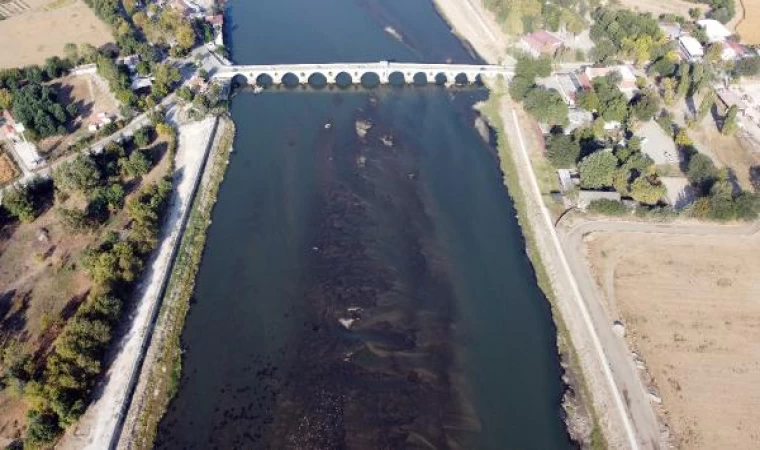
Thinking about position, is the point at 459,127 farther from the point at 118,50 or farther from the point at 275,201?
the point at 118,50

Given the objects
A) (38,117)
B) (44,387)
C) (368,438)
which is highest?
(38,117)

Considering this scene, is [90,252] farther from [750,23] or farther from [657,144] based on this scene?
[750,23]

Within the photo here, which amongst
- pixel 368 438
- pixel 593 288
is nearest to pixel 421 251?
pixel 593 288

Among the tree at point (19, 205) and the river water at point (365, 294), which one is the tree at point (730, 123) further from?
the tree at point (19, 205)

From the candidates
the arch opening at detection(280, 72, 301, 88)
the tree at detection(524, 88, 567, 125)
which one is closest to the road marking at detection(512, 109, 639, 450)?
the tree at detection(524, 88, 567, 125)

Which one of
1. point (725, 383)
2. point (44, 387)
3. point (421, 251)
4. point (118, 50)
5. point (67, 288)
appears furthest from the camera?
point (118, 50)
